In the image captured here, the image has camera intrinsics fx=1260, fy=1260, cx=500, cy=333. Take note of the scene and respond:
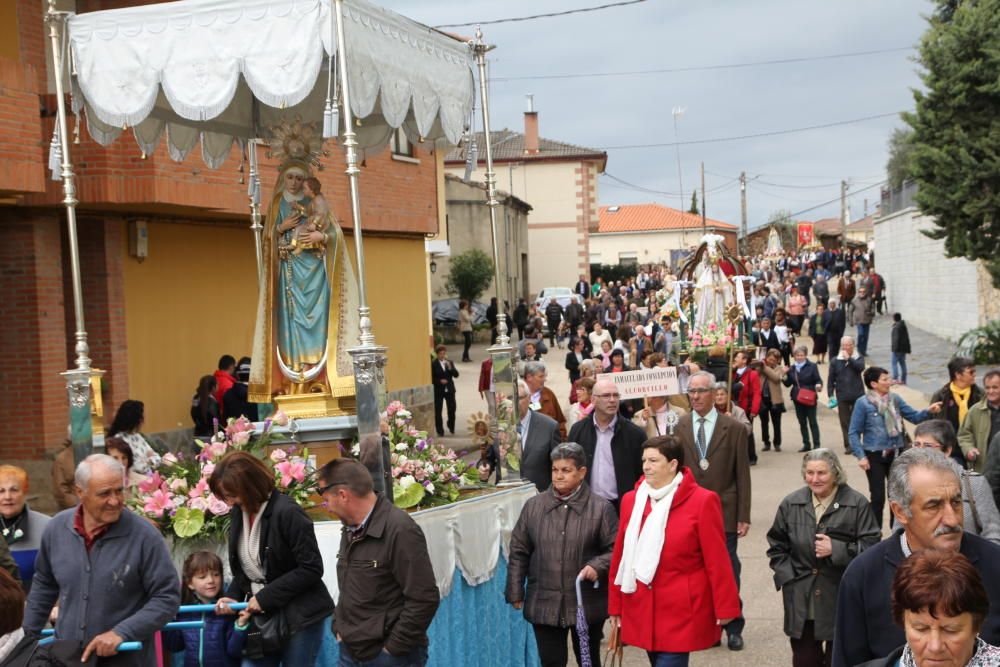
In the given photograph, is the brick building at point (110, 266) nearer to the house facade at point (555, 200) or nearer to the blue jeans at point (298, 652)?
the blue jeans at point (298, 652)

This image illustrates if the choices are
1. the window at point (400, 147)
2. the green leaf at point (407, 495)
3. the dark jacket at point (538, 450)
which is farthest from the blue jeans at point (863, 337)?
the green leaf at point (407, 495)

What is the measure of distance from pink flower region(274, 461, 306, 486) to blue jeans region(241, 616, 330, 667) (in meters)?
1.77

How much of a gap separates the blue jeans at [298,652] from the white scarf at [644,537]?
5.36 feet

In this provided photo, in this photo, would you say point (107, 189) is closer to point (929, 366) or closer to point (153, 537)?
point (153, 537)

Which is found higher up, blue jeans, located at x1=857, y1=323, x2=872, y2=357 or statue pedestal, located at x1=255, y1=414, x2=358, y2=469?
statue pedestal, located at x1=255, y1=414, x2=358, y2=469

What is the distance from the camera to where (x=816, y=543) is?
22.6 feet

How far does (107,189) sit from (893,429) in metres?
9.45

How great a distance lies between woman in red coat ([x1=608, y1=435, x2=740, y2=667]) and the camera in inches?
261

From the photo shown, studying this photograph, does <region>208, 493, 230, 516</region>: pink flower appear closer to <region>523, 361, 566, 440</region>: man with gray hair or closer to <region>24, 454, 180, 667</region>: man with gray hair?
<region>24, 454, 180, 667</region>: man with gray hair

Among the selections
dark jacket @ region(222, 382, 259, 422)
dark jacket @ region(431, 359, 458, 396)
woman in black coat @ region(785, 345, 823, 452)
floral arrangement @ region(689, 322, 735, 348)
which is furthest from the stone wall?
dark jacket @ region(222, 382, 259, 422)

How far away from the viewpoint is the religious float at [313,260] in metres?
7.80

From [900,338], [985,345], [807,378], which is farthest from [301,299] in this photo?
[985,345]

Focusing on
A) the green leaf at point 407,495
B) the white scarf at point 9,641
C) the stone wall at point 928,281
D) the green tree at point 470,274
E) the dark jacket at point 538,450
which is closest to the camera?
the white scarf at point 9,641

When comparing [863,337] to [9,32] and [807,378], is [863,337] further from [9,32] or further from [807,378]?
[9,32]
